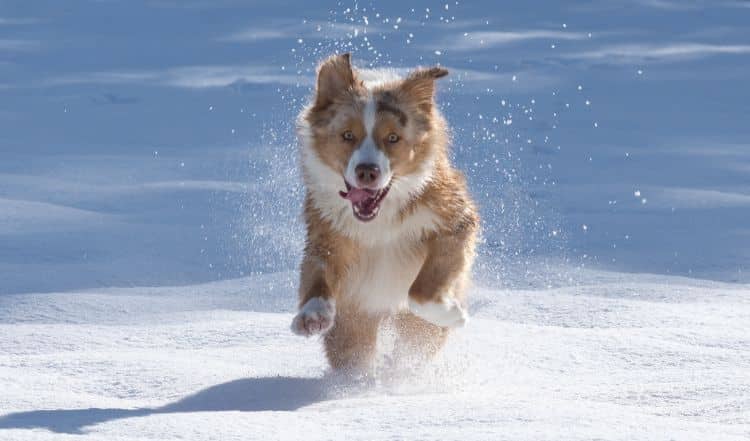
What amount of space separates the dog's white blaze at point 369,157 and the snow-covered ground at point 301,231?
2.57 ft

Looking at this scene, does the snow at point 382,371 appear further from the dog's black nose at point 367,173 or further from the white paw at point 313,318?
the dog's black nose at point 367,173

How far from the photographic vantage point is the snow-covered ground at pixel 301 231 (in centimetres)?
425

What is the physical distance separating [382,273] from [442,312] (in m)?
0.34

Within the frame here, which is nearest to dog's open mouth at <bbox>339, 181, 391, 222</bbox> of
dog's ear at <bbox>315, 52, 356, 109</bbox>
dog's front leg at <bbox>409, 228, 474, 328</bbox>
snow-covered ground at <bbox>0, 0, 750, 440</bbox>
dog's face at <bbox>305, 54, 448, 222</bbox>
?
dog's face at <bbox>305, 54, 448, 222</bbox>

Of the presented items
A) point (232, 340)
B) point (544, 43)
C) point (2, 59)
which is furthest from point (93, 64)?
point (232, 340)

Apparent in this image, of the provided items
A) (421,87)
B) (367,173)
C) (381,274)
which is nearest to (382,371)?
(381,274)

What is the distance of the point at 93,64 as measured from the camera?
46.5 ft

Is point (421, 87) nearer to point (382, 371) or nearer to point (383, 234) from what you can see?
point (383, 234)

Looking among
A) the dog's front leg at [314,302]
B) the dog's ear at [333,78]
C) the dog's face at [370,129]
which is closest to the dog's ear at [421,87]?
the dog's face at [370,129]

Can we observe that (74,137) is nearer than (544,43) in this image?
Yes

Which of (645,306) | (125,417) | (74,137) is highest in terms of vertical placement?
(74,137)

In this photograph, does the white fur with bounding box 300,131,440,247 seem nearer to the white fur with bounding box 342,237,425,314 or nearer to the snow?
the white fur with bounding box 342,237,425,314

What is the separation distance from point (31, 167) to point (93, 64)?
4.17 m

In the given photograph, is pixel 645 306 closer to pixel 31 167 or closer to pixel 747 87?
pixel 31 167
